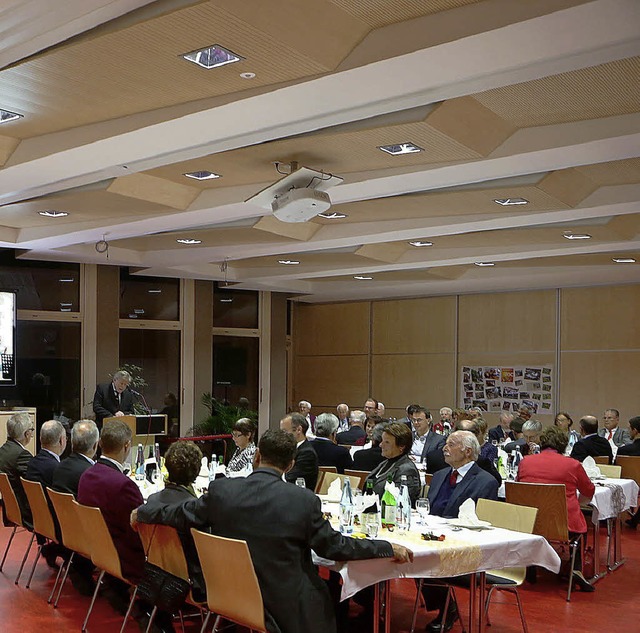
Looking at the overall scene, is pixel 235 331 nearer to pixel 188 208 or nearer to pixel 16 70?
pixel 188 208

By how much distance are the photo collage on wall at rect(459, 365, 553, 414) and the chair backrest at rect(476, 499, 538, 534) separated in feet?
29.9

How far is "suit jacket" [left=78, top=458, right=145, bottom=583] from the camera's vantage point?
5.46 meters

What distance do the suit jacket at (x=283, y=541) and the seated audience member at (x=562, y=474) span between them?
11.0 ft

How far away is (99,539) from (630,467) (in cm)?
657

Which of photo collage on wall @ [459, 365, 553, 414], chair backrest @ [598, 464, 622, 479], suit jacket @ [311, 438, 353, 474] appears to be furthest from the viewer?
photo collage on wall @ [459, 365, 553, 414]

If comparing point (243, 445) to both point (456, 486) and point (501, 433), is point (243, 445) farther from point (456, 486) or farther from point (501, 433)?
point (501, 433)

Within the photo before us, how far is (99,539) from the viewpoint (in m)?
5.40

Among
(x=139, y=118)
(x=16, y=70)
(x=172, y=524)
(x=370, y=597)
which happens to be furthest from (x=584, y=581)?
(x=16, y=70)

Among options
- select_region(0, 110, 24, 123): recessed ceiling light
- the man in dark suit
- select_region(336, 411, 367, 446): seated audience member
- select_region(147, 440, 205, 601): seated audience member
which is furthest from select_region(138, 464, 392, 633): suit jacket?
select_region(336, 411, 367, 446): seated audience member

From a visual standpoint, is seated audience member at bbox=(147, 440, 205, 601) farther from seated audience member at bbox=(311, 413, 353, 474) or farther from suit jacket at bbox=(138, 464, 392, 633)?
seated audience member at bbox=(311, 413, 353, 474)

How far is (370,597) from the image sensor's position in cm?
570

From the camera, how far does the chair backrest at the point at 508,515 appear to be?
5637mm

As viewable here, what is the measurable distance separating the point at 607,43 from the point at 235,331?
1234 centimetres

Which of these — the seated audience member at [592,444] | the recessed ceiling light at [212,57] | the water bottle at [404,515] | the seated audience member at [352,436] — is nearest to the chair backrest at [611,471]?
the seated audience member at [592,444]
